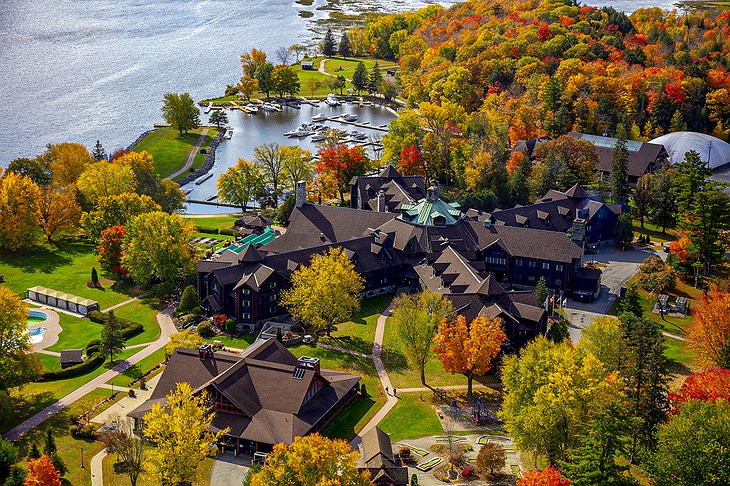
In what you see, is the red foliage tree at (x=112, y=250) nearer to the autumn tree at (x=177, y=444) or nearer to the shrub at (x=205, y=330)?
the shrub at (x=205, y=330)

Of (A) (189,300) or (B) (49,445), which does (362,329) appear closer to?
(A) (189,300)

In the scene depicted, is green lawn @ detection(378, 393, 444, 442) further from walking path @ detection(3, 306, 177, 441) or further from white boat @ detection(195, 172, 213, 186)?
white boat @ detection(195, 172, 213, 186)

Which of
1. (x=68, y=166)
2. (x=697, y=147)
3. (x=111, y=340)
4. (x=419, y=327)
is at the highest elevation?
(x=68, y=166)

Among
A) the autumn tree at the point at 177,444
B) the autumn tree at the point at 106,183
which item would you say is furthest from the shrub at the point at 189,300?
the autumn tree at the point at 106,183

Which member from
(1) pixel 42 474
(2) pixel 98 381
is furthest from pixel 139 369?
(1) pixel 42 474

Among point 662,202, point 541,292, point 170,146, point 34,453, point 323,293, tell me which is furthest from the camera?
point 170,146

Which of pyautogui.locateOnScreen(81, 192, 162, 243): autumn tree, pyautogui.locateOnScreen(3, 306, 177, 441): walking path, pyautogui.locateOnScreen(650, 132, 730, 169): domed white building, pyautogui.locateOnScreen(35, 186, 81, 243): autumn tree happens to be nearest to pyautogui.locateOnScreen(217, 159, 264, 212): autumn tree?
pyautogui.locateOnScreen(81, 192, 162, 243): autumn tree

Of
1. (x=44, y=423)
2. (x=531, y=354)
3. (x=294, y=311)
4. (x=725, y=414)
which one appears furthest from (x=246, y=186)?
(x=725, y=414)
